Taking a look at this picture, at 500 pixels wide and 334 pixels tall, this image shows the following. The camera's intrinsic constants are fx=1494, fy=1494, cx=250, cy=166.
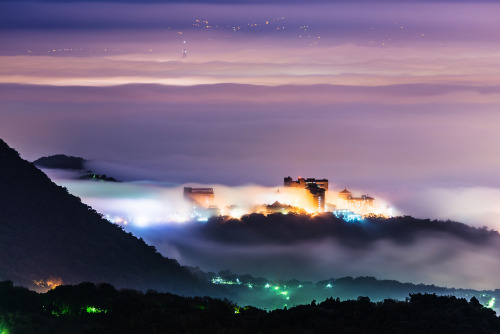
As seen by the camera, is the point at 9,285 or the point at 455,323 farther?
the point at 9,285

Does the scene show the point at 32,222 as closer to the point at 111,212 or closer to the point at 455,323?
the point at 455,323

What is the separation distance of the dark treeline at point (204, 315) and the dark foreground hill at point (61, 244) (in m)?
11.0

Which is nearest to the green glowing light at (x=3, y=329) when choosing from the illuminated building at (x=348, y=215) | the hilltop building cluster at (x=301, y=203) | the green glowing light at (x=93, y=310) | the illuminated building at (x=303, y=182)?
the green glowing light at (x=93, y=310)

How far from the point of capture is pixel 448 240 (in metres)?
180

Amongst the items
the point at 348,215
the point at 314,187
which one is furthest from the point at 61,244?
the point at 314,187

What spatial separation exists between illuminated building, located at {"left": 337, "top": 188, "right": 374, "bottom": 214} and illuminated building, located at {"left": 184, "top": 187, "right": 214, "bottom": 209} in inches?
674

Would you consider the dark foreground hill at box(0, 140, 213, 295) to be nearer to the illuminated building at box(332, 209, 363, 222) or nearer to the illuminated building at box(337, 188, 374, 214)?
the illuminated building at box(332, 209, 363, 222)

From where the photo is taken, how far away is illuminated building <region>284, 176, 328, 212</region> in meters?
184

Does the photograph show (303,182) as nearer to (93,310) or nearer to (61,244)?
(61,244)

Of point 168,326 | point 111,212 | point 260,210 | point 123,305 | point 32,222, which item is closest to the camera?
point 168,326

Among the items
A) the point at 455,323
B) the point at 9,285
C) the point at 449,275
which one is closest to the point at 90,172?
the point at 449,275

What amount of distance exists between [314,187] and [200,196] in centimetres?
1440

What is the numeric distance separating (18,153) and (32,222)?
23.3 ft

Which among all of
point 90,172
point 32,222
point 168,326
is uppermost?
point 90,172
